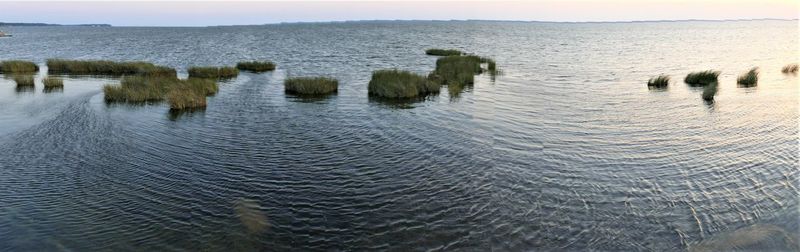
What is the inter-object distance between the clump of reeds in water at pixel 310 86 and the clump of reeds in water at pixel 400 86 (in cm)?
267

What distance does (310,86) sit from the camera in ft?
111

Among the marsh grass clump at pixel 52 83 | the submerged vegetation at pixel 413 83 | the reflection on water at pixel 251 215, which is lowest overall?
the reflection on water at pixel 251 215

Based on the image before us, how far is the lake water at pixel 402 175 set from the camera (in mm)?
11406

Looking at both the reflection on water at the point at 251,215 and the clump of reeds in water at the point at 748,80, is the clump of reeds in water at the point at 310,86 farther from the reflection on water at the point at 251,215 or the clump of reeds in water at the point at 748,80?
the clump of reeds in water at the point at 748,80

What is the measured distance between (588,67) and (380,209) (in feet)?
145

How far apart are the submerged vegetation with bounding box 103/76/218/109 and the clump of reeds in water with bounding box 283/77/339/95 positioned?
4700 millimetres

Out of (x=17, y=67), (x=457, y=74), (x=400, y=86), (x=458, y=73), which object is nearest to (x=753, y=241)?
(x=400, y=86)

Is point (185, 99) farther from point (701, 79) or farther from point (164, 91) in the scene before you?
point (701, 79)

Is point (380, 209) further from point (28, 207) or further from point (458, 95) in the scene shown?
point (458, 95)

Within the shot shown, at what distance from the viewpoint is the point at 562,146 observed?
19.1 metres

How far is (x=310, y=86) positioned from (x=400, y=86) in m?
5.90

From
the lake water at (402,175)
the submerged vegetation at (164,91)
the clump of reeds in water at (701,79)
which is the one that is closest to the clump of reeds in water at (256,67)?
the submerged vegetation at (164,91)

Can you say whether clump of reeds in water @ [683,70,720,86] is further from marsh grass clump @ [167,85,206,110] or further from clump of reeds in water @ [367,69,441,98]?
marsh grass clump @ [167,85,206,110]

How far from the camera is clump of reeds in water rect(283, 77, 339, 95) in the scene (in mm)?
33531
